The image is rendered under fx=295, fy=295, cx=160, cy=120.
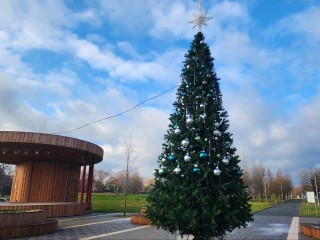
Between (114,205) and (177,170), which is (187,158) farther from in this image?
(114,205)

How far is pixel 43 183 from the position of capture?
20.7 m

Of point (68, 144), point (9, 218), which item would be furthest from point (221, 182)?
point (68, 144)

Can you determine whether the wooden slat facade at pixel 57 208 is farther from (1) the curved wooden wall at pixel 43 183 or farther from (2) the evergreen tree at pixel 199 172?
(2) the evergreen tree at pixel 199 172

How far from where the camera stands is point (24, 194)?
2069 cm

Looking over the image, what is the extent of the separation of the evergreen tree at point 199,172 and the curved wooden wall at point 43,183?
1605 cm

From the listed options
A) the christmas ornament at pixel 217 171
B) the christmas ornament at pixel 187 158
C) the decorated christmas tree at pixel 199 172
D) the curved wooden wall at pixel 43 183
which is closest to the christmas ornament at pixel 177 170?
the decorated christmas tree at pixel 199 172

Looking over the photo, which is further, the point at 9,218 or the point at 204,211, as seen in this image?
the point at 9,218

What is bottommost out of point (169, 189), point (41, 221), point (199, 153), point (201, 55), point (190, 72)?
point (41, 221)

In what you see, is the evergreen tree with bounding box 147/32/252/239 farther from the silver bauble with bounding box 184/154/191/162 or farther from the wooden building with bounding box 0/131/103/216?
the wooden building with bounding box 0/131/103/216

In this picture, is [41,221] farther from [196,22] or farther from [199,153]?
[196,22]

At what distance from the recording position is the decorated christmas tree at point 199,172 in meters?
6.08

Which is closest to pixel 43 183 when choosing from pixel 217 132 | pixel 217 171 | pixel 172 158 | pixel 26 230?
pixel 26 230

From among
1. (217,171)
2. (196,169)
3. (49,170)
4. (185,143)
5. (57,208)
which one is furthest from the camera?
(49,170)

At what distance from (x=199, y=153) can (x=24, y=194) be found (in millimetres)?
18237
